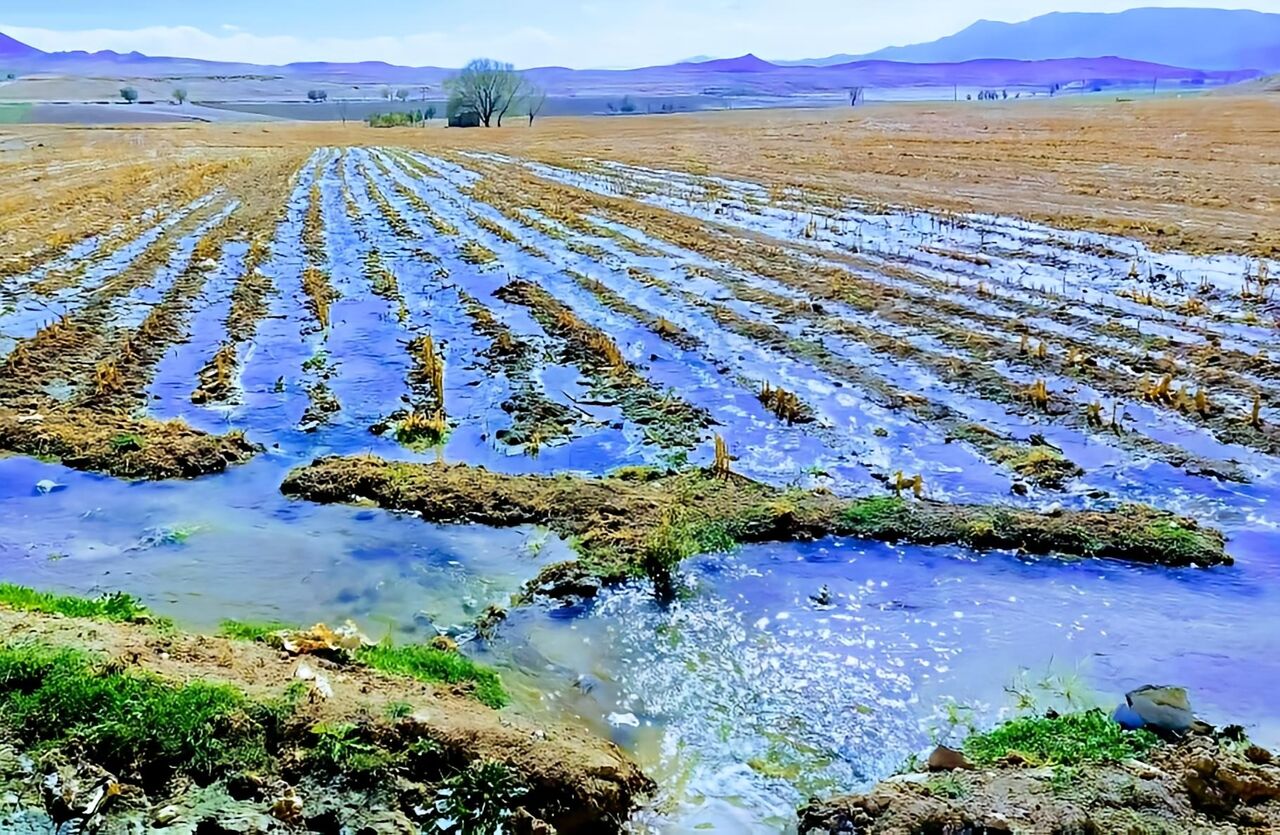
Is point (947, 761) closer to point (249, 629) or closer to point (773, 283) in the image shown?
point (249, 629)

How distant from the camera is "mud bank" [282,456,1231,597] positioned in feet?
25.0

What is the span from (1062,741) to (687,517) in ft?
11.4

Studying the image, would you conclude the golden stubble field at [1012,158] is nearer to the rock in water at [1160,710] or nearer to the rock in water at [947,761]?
the rock in water at [1160,710]

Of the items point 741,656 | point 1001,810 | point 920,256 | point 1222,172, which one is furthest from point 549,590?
point 1222,172

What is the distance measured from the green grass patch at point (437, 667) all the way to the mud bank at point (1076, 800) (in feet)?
6.70

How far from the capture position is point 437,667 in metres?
6.24

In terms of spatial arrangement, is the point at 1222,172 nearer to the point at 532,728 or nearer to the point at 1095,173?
the point at 1095,173

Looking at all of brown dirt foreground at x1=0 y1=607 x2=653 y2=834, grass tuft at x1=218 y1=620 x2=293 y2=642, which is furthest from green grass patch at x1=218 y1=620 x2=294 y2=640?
brown dirt foreground at x1=0 y1=607 x2=653 y2=834

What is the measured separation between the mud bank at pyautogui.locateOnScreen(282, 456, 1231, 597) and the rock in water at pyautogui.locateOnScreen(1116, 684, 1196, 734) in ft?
6.92

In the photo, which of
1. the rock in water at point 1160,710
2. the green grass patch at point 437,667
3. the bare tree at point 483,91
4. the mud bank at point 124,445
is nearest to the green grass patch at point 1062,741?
the rock in water at point 1160,710

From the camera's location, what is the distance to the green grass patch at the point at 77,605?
669 cm

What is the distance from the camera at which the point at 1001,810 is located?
4664 millimetres

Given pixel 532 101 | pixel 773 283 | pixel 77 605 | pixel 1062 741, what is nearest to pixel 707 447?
pixel 1062 741

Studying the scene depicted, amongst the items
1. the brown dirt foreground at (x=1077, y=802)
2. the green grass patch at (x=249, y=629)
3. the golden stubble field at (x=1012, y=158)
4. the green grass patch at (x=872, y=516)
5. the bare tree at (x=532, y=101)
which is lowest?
the green grass patch at (x=249, y=629)
